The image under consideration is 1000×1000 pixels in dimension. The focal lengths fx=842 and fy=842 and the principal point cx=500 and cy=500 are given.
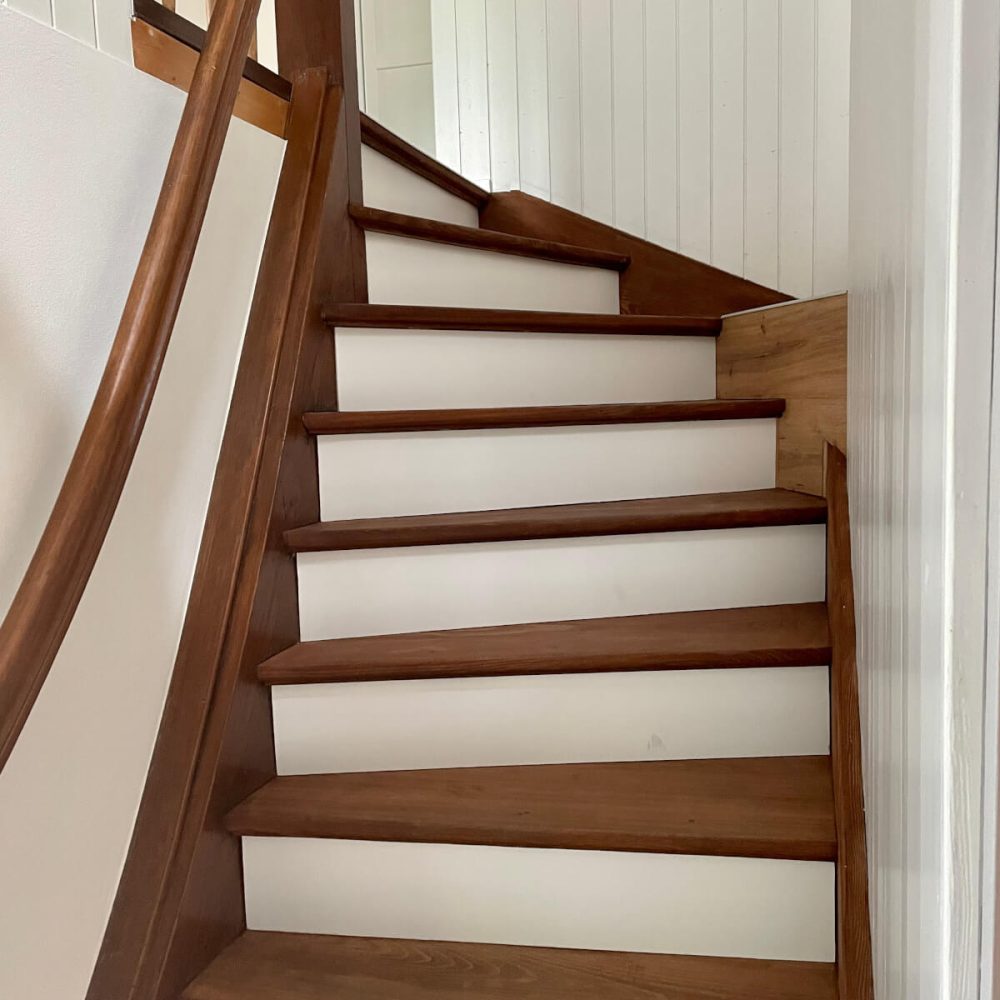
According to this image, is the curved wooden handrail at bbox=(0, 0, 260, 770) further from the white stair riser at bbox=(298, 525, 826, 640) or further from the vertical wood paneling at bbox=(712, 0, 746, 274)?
the vertical wood paneling at bbox=(712, 0, 746, 274)

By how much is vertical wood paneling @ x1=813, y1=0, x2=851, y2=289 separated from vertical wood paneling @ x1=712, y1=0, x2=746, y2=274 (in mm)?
213

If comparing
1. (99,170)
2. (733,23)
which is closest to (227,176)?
(99,170)

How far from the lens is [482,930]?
3.94ft

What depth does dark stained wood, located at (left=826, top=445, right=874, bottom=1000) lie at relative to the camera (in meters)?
1.01

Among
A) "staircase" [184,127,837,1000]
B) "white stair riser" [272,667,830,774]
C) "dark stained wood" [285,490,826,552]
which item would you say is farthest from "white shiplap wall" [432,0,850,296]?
"white stair riser" [272,667,830,774]

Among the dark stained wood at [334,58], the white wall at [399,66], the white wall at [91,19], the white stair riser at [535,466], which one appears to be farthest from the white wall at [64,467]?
the white wall at [399,66]

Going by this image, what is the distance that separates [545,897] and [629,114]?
7.26ft

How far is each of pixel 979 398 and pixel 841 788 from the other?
2.99 ft

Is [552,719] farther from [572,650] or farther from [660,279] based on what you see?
[660,279]

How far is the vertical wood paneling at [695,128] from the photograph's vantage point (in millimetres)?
2416

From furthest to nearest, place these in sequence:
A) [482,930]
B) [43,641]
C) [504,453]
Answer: [504,453]
[482,930]
[43,641]

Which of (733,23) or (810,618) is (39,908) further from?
(733,23)

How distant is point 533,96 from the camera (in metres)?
2.67

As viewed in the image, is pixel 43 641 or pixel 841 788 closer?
pixel 43 641
